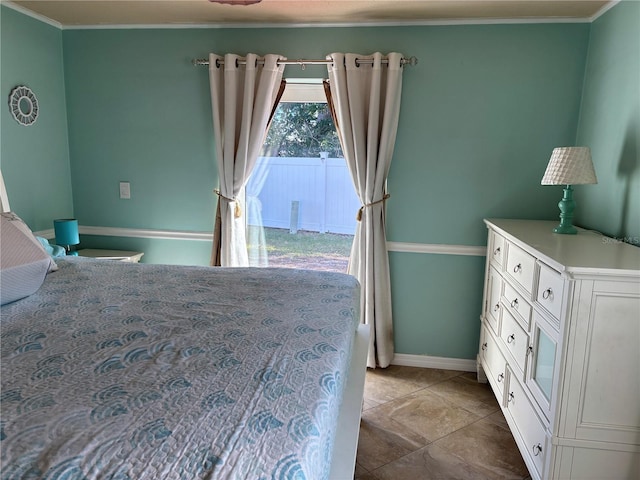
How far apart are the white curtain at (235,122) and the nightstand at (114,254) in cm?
59

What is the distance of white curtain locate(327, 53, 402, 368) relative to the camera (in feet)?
9.16

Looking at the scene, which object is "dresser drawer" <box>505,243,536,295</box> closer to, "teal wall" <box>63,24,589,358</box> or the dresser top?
the dresser top

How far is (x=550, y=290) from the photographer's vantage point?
168cm

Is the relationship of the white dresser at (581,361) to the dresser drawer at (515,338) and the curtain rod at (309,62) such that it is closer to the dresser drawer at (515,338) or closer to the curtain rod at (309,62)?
the dresser drawer at (515,338)

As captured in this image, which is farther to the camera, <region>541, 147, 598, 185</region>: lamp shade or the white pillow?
<region>541, 147, 598, 185</region>: lamp shade

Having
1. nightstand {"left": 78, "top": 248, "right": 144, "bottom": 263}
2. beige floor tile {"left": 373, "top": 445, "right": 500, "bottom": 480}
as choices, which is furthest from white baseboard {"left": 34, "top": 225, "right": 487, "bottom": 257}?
beige floor tile {"left": 373, "top": 445, "right": 500, "bottom": 480}

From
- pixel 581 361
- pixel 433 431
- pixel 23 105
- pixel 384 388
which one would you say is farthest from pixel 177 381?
pixel 23 105

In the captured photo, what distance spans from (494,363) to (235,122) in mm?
2266

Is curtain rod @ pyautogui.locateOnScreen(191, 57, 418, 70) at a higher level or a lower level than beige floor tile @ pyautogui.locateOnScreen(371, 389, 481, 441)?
higher

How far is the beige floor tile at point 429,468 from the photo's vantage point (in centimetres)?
202

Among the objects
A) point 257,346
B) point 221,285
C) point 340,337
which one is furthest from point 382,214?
point 257,346

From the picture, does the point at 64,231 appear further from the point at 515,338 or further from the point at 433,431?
the point at 515,338

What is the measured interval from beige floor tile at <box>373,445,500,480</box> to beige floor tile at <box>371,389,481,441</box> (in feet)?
0.49

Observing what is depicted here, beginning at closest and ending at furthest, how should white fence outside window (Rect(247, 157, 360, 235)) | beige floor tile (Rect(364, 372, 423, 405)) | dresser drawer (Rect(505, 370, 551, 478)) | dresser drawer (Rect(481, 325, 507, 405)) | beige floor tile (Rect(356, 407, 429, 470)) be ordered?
dresser drawer (Rect(505, 370, 551, 478)) → beige floor tile (Rect(356, 407, 429, 470)) → dresser drawer (Rect(481, 325, 507, 405)) → beige floor tile (Rect(364, 372, 423, 405)) → white fence outside window (Rect(247, 157, 360, 235))
